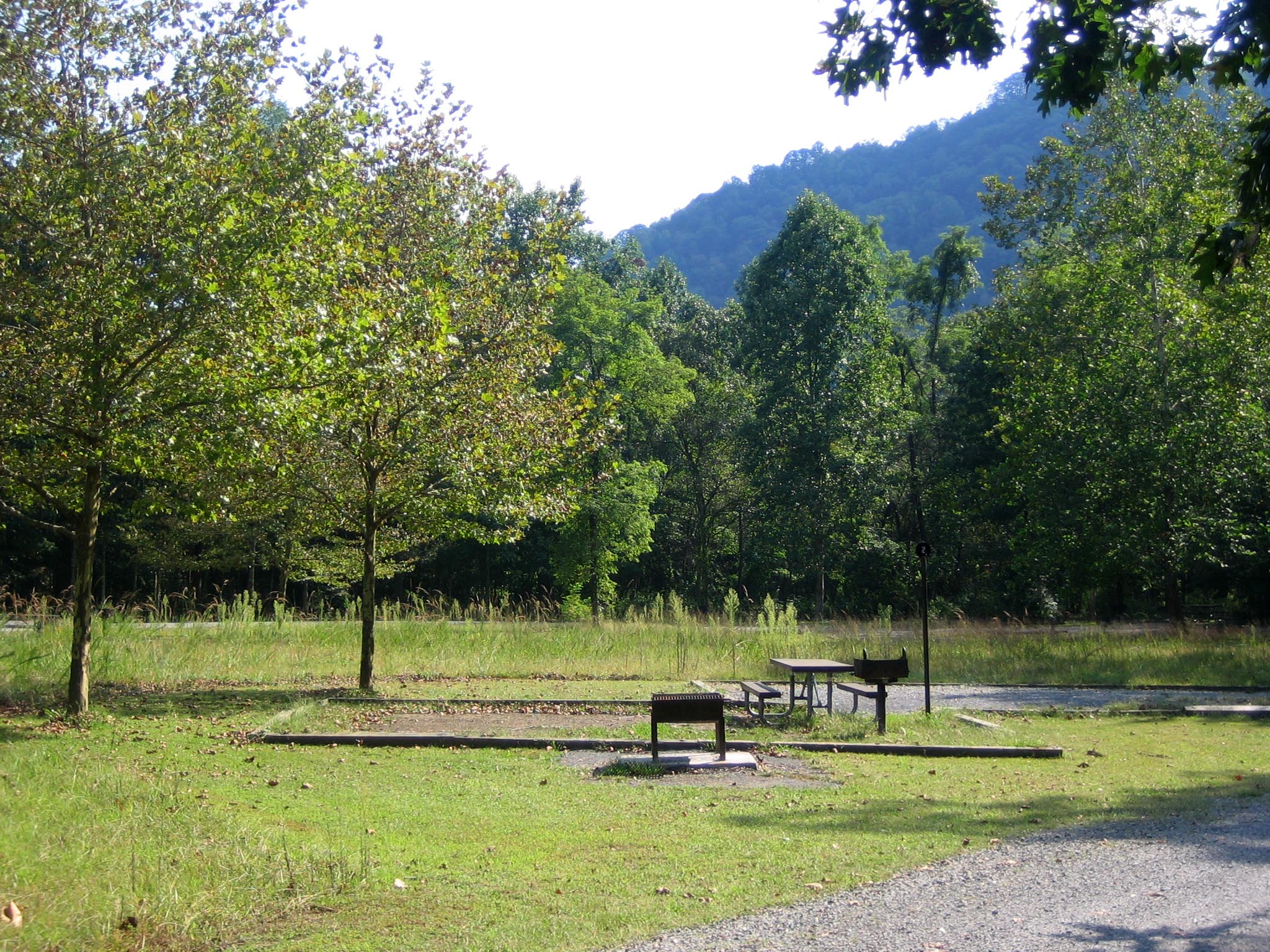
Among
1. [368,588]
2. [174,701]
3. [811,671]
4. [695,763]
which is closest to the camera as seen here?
[695,763]

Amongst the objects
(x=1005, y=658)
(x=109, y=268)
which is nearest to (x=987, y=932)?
(x=109, y=268)

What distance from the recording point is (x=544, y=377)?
3075cm

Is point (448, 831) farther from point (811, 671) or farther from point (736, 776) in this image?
point (811, 671)

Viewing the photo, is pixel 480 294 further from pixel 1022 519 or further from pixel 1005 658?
pixel 1022 519

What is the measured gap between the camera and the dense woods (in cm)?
991

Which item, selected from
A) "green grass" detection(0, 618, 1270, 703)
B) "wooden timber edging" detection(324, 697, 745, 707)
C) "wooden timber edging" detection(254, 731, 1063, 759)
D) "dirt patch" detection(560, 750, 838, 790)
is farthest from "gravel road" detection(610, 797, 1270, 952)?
"green grass" detection(0, 618, 1270, 703)

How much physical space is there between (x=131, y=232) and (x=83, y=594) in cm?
386

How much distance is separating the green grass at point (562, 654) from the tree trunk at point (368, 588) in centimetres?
37

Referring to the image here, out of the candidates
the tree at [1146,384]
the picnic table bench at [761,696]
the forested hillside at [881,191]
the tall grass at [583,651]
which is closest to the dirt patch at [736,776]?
the picnic table bench at [761,696]

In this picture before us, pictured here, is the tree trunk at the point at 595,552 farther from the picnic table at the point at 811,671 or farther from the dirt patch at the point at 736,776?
the dirt patch at the point at 736,776

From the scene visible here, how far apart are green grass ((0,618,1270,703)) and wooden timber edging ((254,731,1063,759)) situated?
147 inches

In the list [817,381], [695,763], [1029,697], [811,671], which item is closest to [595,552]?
[817,381]

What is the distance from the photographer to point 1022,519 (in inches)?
1218

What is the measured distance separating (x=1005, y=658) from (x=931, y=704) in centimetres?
577
